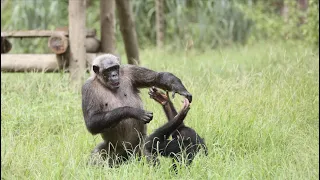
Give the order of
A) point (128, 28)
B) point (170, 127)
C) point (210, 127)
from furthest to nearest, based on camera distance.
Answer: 1. point (128, 28)
2. point (210, 127)
3. point (170, 127)

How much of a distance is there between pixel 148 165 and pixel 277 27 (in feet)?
23.3

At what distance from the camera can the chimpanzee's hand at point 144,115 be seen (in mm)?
3973

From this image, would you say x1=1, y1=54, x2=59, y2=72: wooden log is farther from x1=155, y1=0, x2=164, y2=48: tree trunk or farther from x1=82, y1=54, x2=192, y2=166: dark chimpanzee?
x1=155, y1=0, x2=164, y2=48: tree trunk

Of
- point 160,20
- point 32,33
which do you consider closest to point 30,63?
point 32,33

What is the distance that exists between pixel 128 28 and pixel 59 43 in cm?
127

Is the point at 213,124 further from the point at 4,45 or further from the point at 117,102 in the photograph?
the point at 4,45

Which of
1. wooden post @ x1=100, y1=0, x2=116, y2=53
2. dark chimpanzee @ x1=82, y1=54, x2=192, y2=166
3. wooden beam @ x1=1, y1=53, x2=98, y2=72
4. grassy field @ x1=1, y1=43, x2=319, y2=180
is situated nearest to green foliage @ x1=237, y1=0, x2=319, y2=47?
grassy field @ x1=1, y1=43, x2=319, y2=180

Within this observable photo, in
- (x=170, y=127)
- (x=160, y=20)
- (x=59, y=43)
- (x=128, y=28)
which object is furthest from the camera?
(x=160, y=20)

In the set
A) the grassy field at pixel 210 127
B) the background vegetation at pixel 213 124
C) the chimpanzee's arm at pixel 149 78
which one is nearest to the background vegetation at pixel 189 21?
the background vegetation at pixel 213 124

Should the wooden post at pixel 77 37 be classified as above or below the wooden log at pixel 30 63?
above

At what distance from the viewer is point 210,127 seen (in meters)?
4.76

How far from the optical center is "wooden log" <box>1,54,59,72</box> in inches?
286

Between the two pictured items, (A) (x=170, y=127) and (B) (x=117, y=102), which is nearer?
(A) (x=170, y=127)

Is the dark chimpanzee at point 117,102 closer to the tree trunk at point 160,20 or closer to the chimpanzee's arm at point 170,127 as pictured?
the chimpanzee's arm at point 170,127
